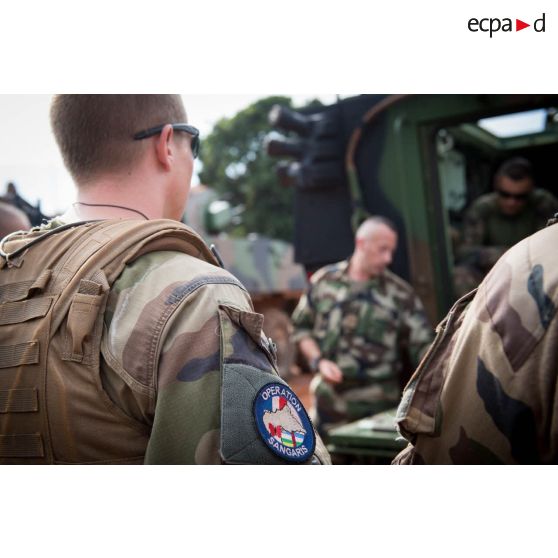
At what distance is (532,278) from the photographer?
0.96 metres

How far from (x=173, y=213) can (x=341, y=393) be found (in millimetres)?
2614

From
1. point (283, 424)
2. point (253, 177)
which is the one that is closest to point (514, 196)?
point (283, 424)

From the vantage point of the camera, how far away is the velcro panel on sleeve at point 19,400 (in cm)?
117

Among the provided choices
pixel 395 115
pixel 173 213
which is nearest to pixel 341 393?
pixel 395 115

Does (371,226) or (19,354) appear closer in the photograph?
(19,354)

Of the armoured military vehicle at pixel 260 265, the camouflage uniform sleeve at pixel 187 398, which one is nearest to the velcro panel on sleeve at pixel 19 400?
the camouflage uniform sleeve at pixel 187 398

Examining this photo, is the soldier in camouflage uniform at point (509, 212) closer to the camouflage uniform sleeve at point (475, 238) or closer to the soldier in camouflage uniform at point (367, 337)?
the camouflage uniform sleeve at point (475, 238)

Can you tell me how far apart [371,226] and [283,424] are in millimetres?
2932

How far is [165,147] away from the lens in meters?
1.39

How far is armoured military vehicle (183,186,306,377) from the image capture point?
33.7ft

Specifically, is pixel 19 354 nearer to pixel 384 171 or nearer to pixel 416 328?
pixel 416 328

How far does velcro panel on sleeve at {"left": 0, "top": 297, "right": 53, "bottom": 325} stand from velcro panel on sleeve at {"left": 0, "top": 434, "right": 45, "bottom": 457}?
198 millimetres

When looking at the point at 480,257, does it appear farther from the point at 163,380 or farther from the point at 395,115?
the point at 163,380
